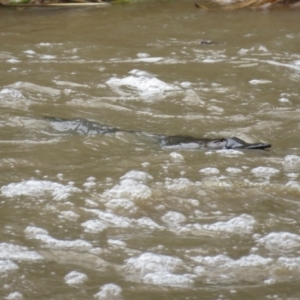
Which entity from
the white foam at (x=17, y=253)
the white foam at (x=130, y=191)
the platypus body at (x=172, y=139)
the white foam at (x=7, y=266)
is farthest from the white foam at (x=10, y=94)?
the white foam at (x=7, y=266)

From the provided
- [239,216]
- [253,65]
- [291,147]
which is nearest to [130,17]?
[253,65]

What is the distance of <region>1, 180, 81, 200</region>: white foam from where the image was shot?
10.7ft

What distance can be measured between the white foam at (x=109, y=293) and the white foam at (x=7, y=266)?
38cm

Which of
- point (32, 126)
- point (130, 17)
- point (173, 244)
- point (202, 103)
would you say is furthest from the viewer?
point (130, 17)

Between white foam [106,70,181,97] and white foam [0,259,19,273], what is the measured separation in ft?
8.80

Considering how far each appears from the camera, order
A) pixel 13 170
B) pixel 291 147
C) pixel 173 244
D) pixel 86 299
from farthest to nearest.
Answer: pixel 291 147
pixel 13 170
pixel 173 244
pixel 86 299

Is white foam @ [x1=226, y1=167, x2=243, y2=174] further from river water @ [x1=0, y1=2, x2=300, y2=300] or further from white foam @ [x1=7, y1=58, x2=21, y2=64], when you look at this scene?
white foam @ [x1=7, y1=58, x2=21, y2=64]

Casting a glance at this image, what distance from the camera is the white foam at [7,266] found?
2.57 m

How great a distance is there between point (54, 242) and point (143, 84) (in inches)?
107

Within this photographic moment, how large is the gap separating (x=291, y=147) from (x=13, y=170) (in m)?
1.58

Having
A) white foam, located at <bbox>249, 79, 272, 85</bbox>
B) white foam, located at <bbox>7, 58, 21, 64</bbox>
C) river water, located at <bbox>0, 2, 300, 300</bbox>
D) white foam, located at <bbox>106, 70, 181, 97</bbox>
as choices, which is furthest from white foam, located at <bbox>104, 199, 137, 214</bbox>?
white foam, located at <bbox>7, 58, 21, 64</bbox>

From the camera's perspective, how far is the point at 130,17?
8062 mm

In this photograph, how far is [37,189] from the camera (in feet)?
10.8

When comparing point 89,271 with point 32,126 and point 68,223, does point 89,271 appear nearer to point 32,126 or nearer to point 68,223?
point 68,223
